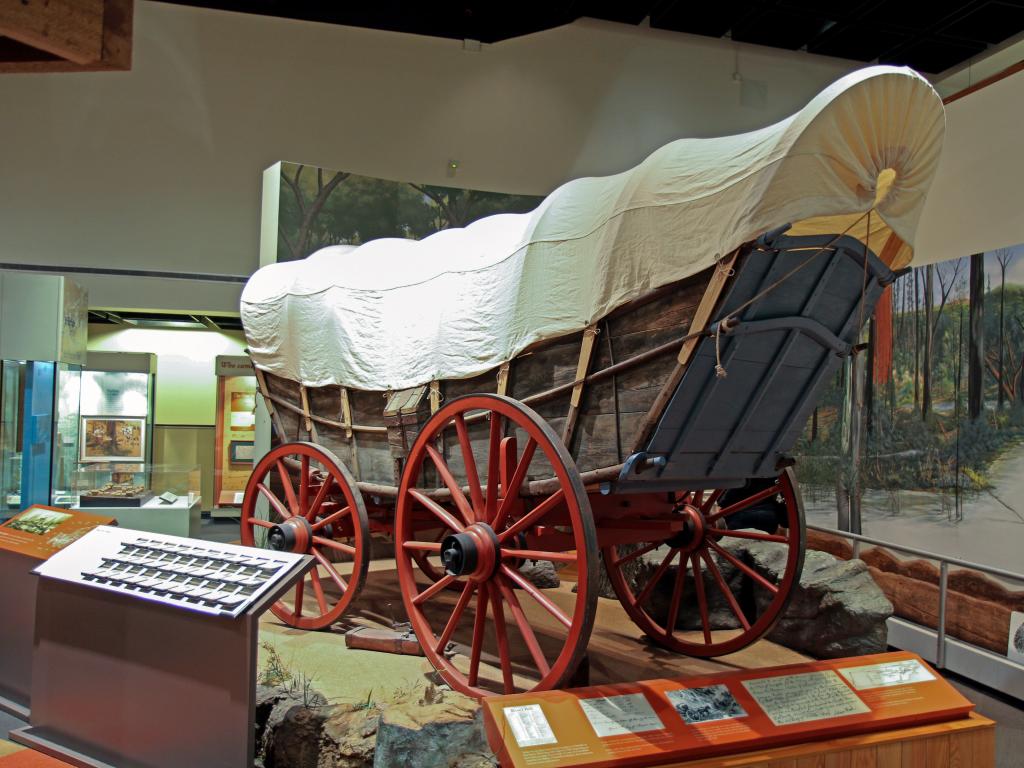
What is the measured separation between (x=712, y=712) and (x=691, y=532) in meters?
1.62

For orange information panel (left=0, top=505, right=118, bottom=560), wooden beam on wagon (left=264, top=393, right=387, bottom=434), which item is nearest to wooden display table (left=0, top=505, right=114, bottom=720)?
orange information panel (left=0, top=505, right=118, bottom=560)

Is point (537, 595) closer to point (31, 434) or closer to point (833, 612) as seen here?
point (833, 612)

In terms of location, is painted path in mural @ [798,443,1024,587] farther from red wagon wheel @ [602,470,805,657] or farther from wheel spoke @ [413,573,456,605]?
wheel spoke @ [413,573,456,605]

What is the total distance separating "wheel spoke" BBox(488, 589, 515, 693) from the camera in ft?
10.5

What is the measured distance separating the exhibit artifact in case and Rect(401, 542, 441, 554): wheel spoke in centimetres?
1

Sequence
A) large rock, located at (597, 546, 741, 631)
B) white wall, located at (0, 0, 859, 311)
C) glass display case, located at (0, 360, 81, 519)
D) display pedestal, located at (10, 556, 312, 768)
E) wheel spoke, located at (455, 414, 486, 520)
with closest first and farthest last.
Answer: display pedestal, located at (10, 556, 312, 768)
wheel spoke, located at (455, 414, 486, 520)
large rock, located at (597, 546, 741, 631)
glass display case, located at (0, 360, 81, 519)
white wall, located at (0, 0, 859, 311)

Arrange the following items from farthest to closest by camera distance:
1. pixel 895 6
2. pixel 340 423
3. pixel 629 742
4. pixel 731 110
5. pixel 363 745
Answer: pixel 731 110 < pixel 895 6 < pixel 340 423 < pixel 363 745 < pixel 629 742

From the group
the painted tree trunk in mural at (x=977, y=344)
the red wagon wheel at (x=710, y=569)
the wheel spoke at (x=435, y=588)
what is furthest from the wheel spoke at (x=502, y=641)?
the painted tree trunk in mural at (x=977, y=344)

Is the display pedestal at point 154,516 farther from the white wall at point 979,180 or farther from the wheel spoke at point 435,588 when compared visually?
the white wall at point 979,180

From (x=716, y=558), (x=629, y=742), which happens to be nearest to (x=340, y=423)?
(x=716, y=558)

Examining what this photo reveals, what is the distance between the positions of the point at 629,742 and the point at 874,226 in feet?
7.10

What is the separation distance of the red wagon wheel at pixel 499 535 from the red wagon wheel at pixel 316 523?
53 centimetres

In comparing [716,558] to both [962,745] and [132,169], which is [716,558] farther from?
[132,169]

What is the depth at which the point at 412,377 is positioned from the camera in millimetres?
4449
